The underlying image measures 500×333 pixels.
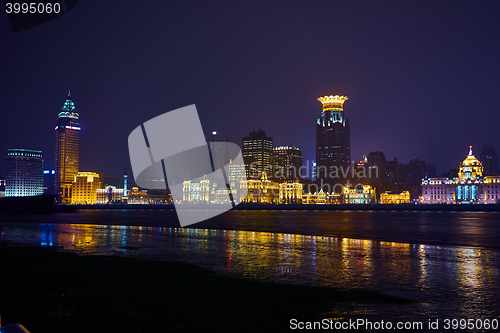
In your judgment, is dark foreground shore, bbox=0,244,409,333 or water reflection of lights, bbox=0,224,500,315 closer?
dark foreground shore, bbox=0,244,409,333

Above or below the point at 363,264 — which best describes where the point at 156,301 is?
above

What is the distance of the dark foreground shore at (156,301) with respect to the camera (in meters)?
6.43

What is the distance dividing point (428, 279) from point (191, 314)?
6753 mm

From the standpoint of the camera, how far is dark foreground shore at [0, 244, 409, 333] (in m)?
6.43

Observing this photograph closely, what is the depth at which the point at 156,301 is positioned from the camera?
7.89 m

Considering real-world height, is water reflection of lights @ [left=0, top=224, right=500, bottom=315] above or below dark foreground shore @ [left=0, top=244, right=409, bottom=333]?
below

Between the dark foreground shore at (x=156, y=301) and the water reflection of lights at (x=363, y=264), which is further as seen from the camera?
the water reflection of lights at (x=363, y=264)

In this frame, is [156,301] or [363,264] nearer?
[156,301]

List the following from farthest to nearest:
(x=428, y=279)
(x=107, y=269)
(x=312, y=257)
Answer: (x=312, y=257) < (x=107, y=269) < (x=428, y=279)

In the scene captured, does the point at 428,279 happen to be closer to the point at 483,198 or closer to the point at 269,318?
the point at 269,318

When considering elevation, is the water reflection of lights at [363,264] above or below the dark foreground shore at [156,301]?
below

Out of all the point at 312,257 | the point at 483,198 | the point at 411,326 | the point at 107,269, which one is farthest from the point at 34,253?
the point at 483,198

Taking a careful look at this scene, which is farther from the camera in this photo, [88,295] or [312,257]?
[312,257]

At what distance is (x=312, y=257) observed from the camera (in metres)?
15.2
